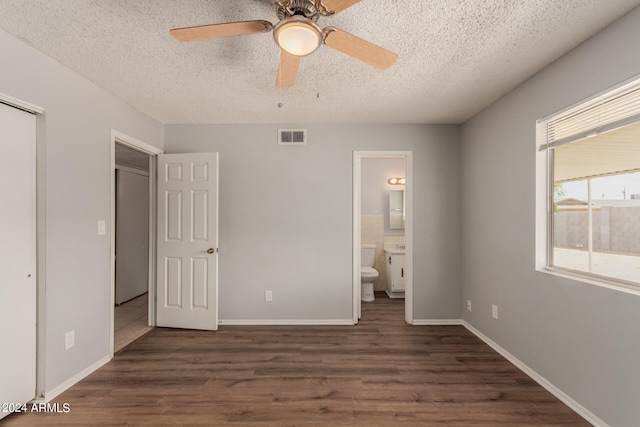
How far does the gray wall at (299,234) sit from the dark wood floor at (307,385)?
0.43 metres

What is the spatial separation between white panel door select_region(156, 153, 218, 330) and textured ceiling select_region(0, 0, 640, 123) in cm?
66

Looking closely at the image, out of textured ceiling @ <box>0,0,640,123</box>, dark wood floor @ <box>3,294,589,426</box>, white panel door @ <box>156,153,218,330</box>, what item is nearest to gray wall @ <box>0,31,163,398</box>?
textured ceiling @ <box>0,0,640,123</box>

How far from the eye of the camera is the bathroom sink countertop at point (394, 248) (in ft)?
15.3

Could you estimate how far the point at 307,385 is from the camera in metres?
2.21

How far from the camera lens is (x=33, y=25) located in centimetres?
172

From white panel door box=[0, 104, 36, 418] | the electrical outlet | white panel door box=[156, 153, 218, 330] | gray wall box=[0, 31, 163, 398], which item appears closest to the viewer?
white panel door box=[0, 104, 36, 418]

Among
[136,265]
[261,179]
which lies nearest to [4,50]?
[261,179]

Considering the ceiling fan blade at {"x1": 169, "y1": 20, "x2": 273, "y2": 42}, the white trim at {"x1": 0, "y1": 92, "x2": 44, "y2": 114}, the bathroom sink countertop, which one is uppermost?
the ceiling fan blade at {"x1": 169, "y1": 20, "x2": 273, "y2": 42}

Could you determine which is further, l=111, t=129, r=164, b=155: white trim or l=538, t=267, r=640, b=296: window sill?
l=111, t=129, r=164, b=155: white trim

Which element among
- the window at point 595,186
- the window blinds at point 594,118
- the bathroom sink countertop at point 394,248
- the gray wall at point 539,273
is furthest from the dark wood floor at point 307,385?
the window blinds at point 594,118

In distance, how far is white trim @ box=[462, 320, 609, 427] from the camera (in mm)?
1813

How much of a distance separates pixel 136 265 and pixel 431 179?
4667 millimetres

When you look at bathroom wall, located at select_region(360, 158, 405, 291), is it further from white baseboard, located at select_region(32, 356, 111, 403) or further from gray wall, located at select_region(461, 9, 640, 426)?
white baseboard, located at select_region(32, 356, 111, 403)

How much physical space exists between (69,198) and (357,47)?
2351mm
